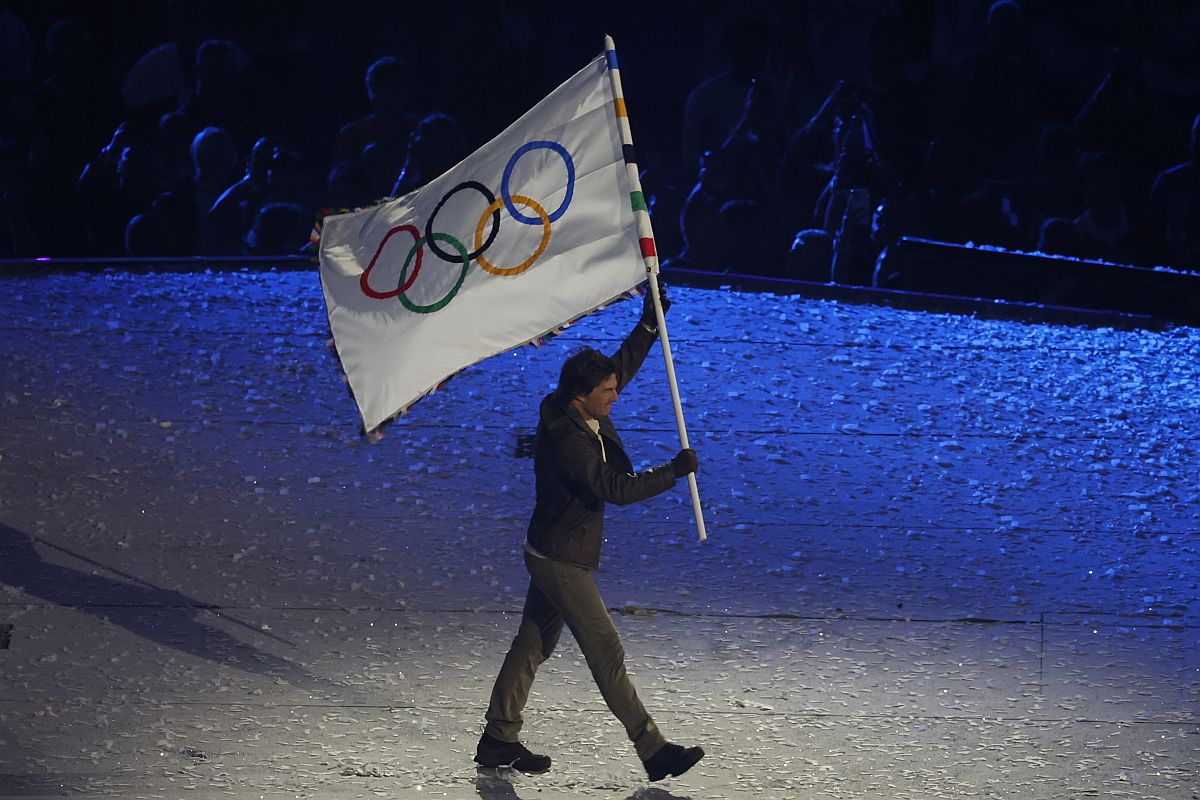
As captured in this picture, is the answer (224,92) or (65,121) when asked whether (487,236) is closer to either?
(224,92)

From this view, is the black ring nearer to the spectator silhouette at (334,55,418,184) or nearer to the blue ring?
the blue ring

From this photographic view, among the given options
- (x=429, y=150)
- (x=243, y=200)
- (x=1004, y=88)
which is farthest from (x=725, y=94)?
(x=243, y=200)

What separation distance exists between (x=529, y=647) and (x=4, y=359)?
6.50 m

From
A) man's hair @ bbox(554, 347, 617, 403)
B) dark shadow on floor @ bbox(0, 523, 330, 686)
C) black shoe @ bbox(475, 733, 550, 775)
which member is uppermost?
man's hair @ bbox(554, 347, 617, 403)

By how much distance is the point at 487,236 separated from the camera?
6.03 m

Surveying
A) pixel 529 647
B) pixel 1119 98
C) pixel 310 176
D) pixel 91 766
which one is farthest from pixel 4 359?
pixel 1119 98

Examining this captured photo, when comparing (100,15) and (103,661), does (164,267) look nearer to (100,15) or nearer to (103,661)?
(100,15)

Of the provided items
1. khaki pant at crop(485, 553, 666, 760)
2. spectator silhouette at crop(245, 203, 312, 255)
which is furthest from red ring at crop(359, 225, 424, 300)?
spectator silhouette at crop(245, 203, 312, 255)

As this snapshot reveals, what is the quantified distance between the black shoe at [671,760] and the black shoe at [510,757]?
1.43ft

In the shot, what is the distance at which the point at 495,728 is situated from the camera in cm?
556

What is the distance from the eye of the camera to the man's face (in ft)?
17.4

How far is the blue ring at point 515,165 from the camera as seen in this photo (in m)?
6.00

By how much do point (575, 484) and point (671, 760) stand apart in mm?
1039

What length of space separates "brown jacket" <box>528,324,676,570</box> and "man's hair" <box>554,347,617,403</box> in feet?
0.25
